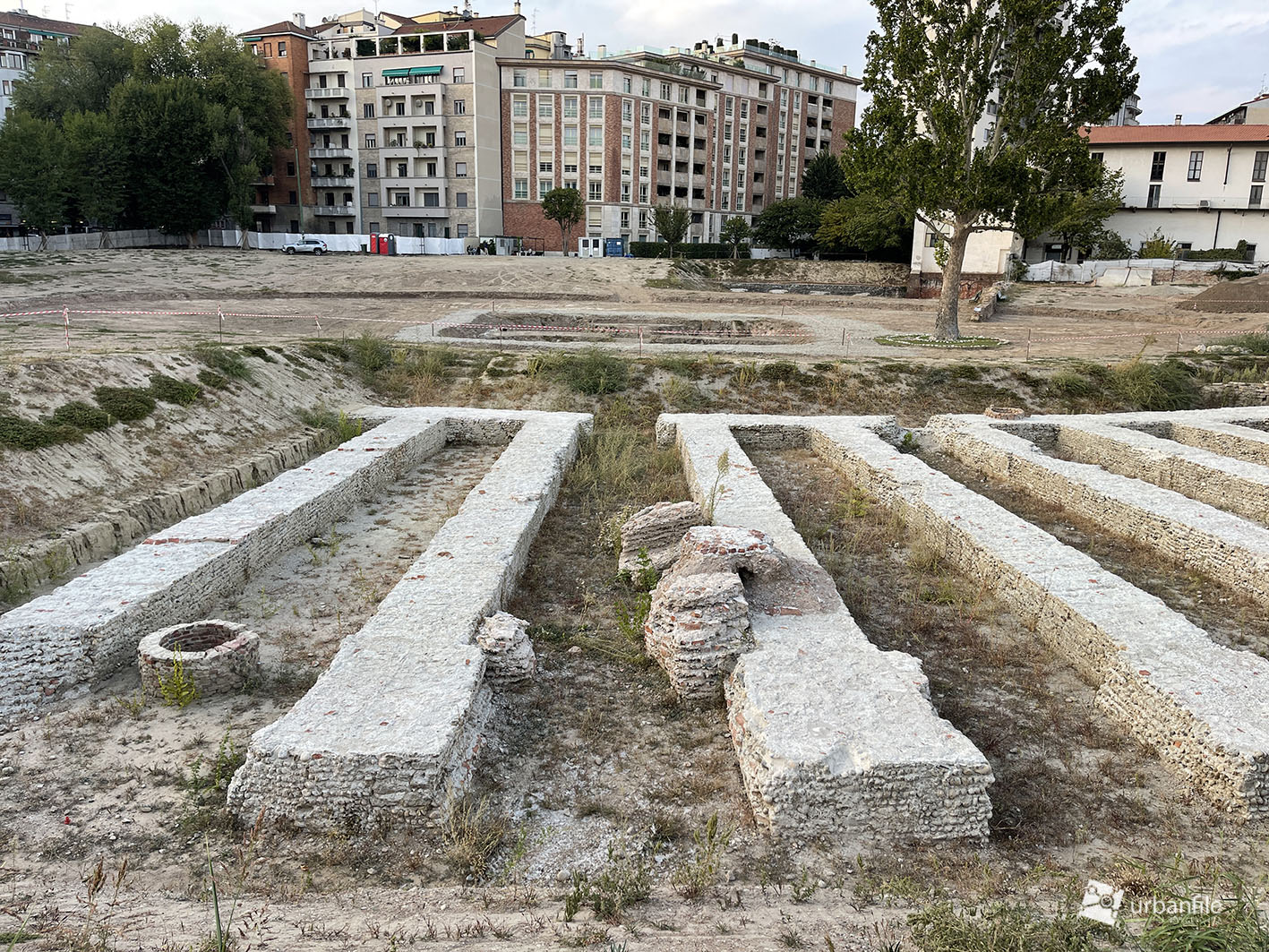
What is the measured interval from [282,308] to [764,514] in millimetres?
22444

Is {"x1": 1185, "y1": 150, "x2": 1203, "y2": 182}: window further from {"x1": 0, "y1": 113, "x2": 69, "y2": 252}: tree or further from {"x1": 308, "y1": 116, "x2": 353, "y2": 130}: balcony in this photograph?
{"x1": 0, "y1": 113, "x2": 69, "y2": 252}: tree

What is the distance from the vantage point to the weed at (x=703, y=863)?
4.26 metres

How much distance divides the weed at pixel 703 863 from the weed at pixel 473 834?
0.94 meters

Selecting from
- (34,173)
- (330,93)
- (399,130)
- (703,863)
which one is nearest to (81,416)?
(703,863)

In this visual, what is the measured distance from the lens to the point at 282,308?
27.1 metres

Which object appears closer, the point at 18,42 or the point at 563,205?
the point at 563,205

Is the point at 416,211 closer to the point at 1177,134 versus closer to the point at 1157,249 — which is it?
the point at 1157,249

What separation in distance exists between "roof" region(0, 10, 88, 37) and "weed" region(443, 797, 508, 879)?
78.1 meters

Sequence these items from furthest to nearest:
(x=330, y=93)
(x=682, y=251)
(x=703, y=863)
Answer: (x=330, y=93) → (x=682, y=251) → (x=703, y=863)

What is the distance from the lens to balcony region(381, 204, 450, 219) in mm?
58562

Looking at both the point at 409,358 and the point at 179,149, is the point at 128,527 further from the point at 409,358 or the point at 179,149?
the point at 179,149

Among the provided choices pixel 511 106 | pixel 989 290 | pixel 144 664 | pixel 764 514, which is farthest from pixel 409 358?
pixel 511 106

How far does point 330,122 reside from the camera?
5878 cm

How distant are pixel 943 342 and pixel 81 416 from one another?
18.9 m
